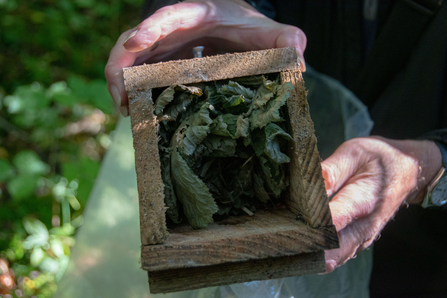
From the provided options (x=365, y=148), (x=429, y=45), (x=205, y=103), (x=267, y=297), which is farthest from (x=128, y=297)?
(x=429, y=45)

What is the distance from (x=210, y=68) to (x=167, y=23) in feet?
1.70

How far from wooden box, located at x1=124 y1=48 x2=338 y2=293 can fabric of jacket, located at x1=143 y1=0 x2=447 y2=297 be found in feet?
3.82

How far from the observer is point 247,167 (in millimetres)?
1360

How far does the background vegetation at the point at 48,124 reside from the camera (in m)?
→ 2.96

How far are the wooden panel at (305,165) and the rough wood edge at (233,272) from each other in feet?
0.50

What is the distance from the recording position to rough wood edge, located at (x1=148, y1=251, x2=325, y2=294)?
111 centimetres

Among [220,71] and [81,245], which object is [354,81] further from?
[81,245]

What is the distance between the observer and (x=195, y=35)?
1934 millimetres

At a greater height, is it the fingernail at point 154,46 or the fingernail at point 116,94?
the fingernail at point 154,46

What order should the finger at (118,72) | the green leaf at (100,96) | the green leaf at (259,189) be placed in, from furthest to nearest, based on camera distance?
the green leaf at (100,96) → the finger at (118,72) → the green leaf at (259,189)

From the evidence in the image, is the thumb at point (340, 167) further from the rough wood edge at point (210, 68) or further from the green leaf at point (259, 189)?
the rough wood edge at point (210, 68)

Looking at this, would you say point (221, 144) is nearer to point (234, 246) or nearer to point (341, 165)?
point (234, 246)

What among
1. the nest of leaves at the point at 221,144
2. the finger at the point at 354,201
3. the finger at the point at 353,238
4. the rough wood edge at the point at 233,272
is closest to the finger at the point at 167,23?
the nest of leaves at the point at 221,144

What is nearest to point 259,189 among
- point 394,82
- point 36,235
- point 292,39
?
point 292,39
